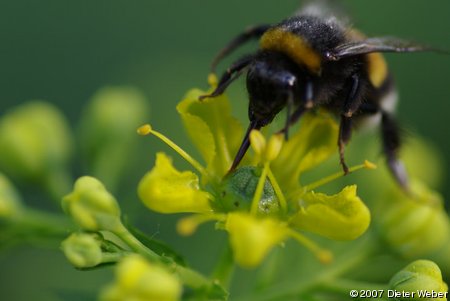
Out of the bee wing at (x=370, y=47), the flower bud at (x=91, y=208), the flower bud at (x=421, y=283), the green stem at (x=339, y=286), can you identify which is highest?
the bee wing at (x=370, y=47)

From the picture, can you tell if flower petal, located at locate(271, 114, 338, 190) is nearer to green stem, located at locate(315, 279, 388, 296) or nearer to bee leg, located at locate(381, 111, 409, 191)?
bee leg, located at locate(381, 111, 409, 191)

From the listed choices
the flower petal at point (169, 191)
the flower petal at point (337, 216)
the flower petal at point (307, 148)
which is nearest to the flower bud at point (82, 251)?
the flower petal at point (169, 191)

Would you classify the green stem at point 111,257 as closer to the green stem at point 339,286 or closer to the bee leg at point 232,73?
the bee leg at point 232,73

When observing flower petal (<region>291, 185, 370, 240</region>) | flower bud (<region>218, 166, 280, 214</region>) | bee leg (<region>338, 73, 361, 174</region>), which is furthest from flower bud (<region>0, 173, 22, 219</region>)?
bee leg (<region>338, 73, 361, 174</region>)

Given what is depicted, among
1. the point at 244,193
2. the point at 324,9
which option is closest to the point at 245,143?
the point at 244,193

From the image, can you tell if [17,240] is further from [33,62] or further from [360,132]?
[33,62]

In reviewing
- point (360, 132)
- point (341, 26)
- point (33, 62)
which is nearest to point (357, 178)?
point (360, 132)
